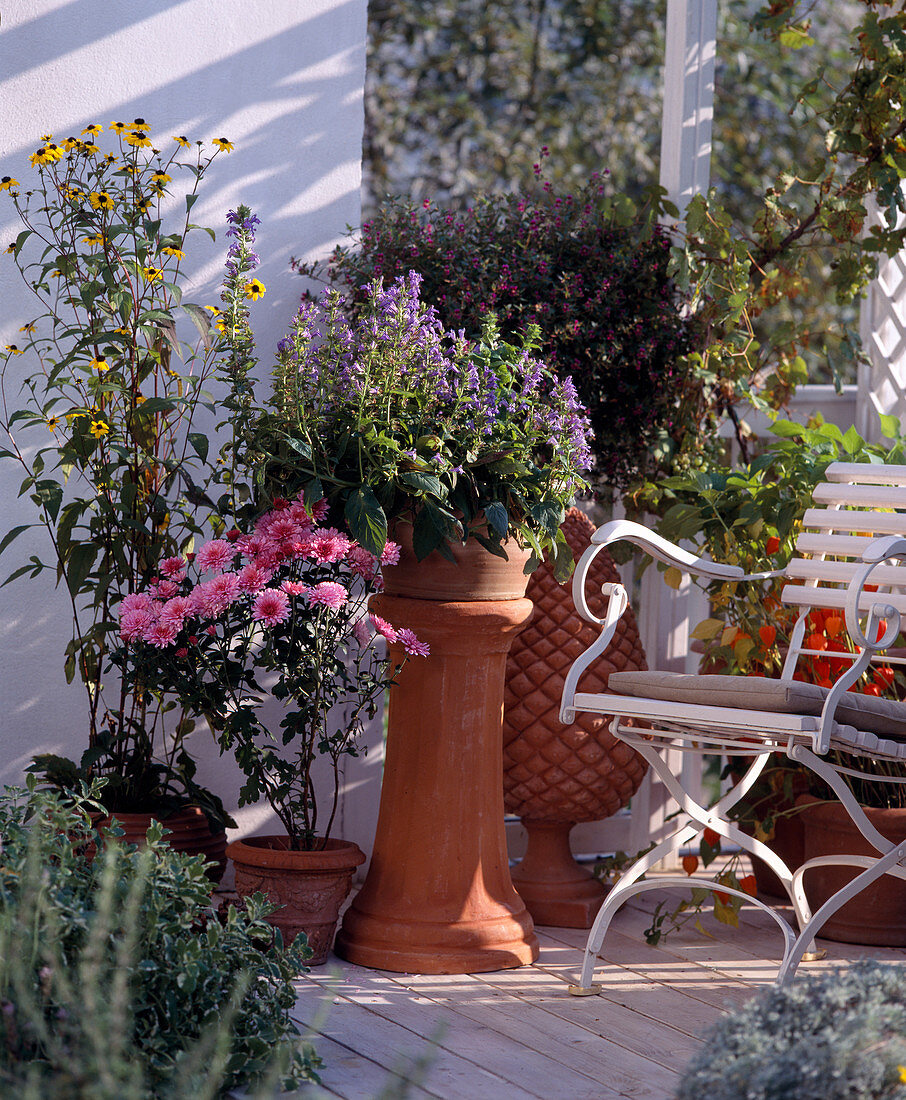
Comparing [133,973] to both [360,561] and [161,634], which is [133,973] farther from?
[360,561]

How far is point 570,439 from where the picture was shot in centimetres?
219

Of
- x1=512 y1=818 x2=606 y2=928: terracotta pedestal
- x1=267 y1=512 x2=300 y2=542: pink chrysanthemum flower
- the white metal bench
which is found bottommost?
x1=512 y1=818 x2=606 y2=928: terracotta pedestal

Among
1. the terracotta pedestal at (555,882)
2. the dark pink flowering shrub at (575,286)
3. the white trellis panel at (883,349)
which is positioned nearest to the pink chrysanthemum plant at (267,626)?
the terracotta pedestal at (555,882)

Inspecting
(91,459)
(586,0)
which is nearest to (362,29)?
(91,459)

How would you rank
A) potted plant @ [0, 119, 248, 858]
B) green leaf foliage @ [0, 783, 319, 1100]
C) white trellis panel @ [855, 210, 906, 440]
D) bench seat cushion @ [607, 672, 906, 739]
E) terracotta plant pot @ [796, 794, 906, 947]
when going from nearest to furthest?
green leaf foliage @ [0, 783, 319, 1100]
bench seat cushion @ [607, 672, 906, 739]
potted plant @ [0, 119, 248, 858]
terracotta plant pot @ [796, 794, 906, 947]
white trellis panel @ [855, 210, 906, 440]

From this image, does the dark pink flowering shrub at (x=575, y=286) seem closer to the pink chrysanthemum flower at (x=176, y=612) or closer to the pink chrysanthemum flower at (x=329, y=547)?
the pink chrysanthemum flower at (x=329, y=547)

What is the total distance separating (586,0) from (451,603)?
5.58 m

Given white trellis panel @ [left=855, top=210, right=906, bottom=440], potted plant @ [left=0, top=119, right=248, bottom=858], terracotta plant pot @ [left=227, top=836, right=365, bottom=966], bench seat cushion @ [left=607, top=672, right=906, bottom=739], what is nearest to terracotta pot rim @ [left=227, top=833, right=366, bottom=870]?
terracotta plant pot @ [left=227, top=836, right=365, bottom=966]

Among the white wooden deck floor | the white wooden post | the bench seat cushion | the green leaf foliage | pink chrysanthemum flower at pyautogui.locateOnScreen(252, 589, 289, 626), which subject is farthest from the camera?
the white wooden post

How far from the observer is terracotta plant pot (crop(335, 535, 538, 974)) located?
7.38 feet

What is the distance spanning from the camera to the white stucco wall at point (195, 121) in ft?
8.50

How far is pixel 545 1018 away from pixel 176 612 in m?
0.91

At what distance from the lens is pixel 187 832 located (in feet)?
7.91

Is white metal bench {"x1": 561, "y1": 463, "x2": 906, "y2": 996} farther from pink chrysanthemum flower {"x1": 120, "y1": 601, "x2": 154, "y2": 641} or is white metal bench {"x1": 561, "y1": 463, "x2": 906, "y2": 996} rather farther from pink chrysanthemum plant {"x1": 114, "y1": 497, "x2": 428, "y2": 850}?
pink chrysanthemum flower {"x1": 120, "y1": 601, "x2": 154, "y2": 641}
